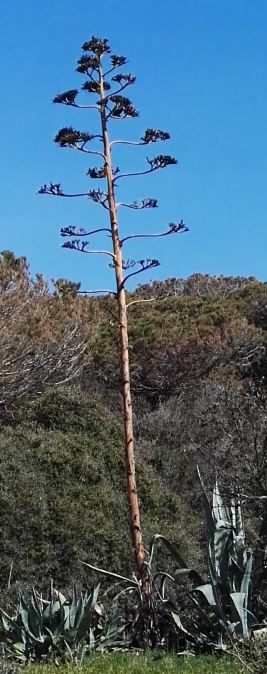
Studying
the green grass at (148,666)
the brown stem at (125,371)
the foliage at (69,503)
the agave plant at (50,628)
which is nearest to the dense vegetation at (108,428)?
the foliage at (69,503)

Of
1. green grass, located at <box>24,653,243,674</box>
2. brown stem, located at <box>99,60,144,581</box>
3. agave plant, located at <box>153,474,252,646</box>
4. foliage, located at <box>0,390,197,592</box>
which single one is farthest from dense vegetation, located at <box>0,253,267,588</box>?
green grass, located at <box>24,653,243,674</box>

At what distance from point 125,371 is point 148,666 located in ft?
9.47

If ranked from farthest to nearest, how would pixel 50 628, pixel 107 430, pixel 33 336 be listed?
pixel 33 336 < pixel 107 430 < pixel 50 628

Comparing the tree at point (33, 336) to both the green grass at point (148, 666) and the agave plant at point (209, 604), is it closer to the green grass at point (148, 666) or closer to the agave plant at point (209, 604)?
the agave plant at point (209, 604)

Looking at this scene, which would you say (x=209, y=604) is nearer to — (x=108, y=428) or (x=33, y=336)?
(x=108, y=428)

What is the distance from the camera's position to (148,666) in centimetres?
682

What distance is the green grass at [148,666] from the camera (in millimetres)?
6562

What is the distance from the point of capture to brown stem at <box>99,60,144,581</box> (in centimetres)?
844

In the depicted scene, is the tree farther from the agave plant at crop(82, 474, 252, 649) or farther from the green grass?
the green grass

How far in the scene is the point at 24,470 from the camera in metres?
12.1

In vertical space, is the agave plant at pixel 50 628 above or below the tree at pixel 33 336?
below

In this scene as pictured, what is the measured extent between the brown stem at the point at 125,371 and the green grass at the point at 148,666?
1.14 metres

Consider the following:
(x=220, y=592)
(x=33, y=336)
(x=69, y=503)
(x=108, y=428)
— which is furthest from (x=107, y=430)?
(x=33, y=336)

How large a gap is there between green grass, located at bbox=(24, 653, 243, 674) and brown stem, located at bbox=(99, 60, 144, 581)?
1.14 m
